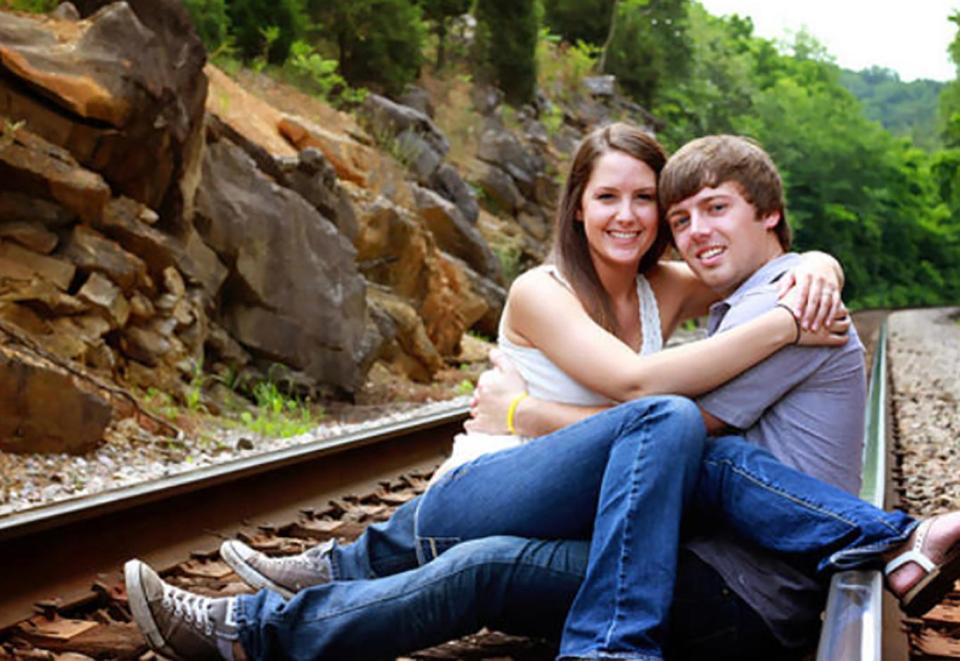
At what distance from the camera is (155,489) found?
13.3 ft

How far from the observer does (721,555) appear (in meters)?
2.54

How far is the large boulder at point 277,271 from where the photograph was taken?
9055mm

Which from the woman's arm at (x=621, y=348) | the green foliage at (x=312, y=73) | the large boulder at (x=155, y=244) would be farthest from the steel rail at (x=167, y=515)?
the green foliage at (x=312, y=73)

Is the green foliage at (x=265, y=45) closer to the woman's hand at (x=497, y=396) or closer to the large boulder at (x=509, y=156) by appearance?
the large boulder at (x=509, y=156)

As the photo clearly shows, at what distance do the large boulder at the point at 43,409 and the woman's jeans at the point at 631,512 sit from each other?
3.68 metres

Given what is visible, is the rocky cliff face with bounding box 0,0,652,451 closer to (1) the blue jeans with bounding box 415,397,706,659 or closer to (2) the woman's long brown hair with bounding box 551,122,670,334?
(2) the woman's long brown hair with bounding box 551,122,670,334

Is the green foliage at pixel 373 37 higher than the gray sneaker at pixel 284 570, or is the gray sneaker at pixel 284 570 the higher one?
the green foliage at pixel 373 37

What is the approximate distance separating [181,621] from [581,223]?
1.53 m

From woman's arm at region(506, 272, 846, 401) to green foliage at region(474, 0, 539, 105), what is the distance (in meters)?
21.4

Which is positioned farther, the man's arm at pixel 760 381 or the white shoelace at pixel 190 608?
the man's arm at pixel 760 381

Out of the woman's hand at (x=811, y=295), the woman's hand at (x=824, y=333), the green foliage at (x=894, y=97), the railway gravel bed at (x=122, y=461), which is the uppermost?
the green foliage at (x=894, y=97)

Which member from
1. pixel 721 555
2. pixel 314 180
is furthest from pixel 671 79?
pixel 721 555

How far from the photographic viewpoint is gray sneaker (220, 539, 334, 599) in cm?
300

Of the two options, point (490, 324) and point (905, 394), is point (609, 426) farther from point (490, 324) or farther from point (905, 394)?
point (490, 324)
